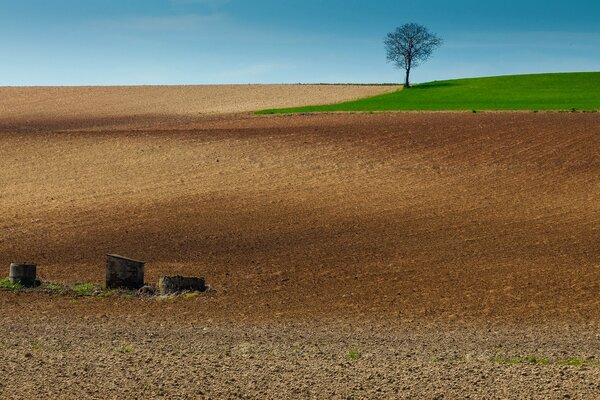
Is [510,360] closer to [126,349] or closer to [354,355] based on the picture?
[354,355]

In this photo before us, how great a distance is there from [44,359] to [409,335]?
13.6ft

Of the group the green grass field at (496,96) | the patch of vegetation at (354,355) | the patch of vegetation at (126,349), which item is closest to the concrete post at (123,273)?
the patch of vegetation at (126,349)

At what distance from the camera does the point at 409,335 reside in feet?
35.8

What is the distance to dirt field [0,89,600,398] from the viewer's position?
29.0ft

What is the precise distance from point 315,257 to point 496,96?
35.9 metres

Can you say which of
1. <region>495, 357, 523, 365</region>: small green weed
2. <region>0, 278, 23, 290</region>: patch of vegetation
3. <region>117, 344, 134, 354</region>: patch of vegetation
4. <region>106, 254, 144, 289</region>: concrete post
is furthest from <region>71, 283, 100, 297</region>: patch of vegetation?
<region>495, 357, 523, 365</region>: small green weed

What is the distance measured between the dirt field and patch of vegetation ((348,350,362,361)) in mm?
31

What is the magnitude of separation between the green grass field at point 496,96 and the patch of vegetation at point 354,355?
1116 inches

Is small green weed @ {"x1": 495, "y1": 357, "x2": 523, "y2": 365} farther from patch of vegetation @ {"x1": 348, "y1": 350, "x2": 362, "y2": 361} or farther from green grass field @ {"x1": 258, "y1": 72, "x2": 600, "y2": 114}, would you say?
green grass field @ {"x1": 258, "y1": 72, "x2": 600, "y2": 114}

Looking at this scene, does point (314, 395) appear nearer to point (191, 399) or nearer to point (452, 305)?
point (191, 399)

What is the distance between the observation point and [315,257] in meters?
15.6

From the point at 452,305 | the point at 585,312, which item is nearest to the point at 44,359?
the point at 452,305

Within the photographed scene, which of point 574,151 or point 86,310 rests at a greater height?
point 574,151

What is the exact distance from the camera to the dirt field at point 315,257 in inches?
348
